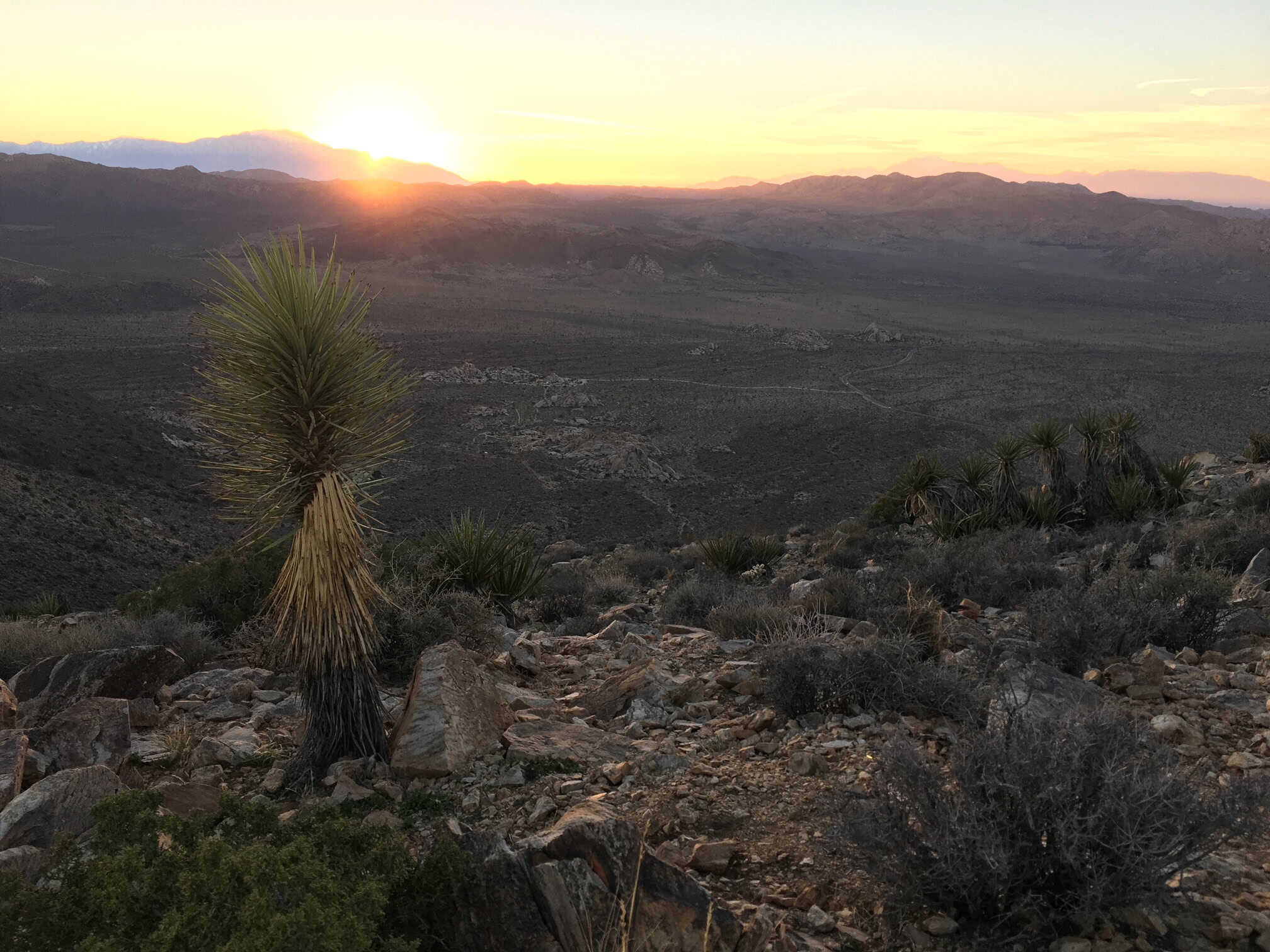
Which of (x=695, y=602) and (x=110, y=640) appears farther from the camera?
(x=695, y=602)

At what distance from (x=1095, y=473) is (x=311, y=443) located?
13714 millimetres

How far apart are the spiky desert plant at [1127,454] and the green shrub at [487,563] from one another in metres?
10.7

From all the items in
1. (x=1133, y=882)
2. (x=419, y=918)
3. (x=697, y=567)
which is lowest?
(x=697, y=567)

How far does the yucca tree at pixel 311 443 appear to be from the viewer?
4328 millimetres

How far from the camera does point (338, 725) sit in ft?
15.3

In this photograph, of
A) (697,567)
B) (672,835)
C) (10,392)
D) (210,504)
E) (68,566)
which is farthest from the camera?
(10,392)

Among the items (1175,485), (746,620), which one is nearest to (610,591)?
(746,620)

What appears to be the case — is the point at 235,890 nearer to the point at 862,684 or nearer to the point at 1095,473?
the point at 862,684

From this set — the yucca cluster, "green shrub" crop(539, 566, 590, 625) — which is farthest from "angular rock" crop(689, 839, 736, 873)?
the yucca cluster

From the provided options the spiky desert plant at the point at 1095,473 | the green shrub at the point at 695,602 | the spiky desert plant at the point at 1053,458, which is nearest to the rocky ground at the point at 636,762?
the green shrub at the point at 695,602

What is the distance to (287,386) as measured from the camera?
14.3 feet

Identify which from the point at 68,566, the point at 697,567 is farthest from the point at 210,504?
the point at 697,567

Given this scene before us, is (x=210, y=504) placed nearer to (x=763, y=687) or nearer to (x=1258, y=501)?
(x=763, y=687)

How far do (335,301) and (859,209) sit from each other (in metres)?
187
